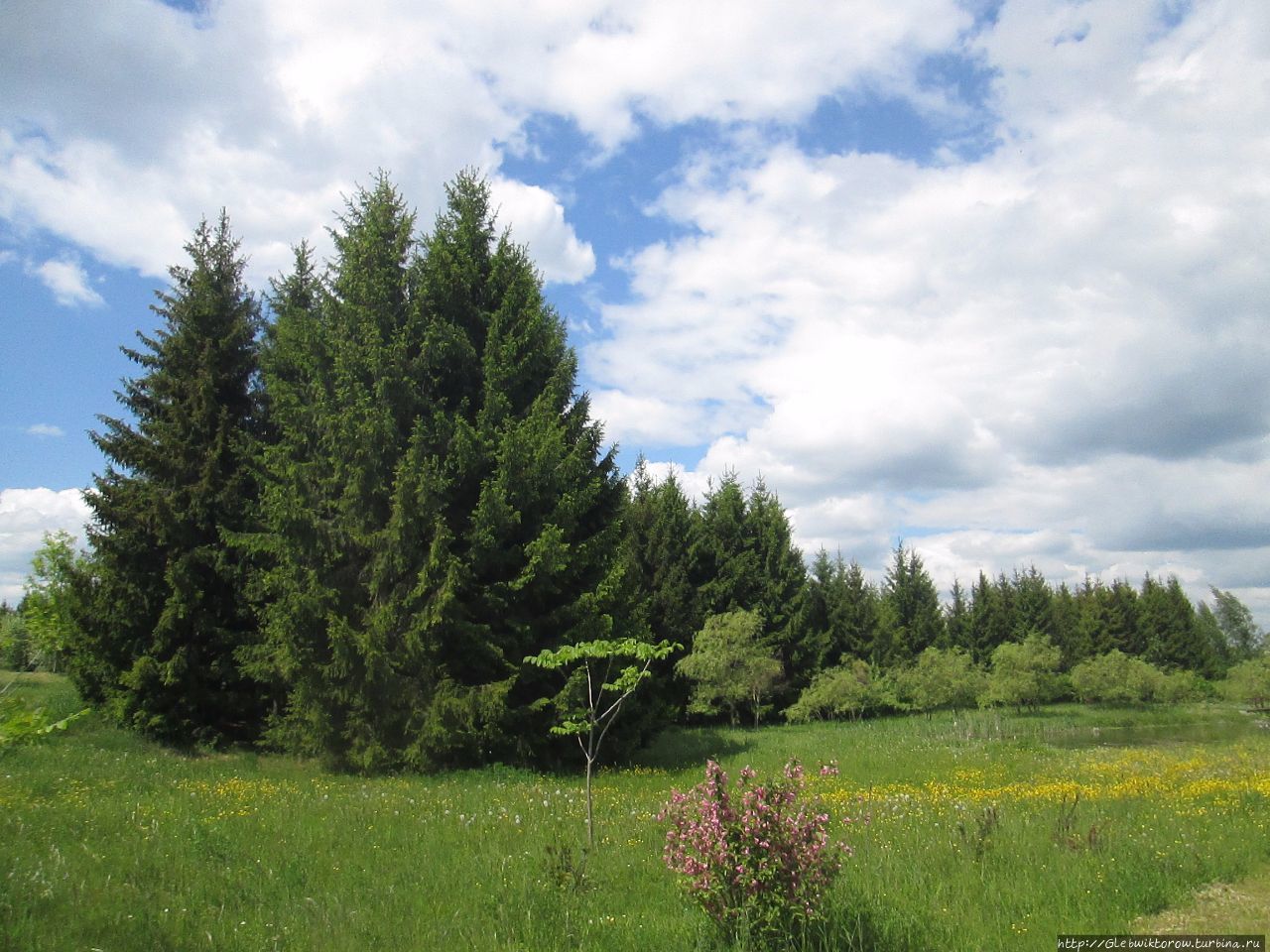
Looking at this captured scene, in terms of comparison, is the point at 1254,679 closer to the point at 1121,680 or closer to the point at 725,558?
the point at 1121,680

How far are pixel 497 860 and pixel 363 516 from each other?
967cm

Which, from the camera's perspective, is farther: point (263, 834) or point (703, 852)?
point (263, 834)

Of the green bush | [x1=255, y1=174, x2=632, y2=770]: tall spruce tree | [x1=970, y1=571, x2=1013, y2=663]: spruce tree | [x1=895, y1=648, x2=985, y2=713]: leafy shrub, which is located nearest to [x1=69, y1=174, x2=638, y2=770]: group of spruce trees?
[x1=255, y1=174, x2=632, y2=770]: tall spruce tree

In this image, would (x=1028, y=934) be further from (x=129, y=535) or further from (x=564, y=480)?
(x=129, y=535)

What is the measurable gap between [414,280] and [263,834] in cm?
1303

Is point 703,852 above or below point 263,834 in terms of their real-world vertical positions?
above

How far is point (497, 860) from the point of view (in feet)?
24.8

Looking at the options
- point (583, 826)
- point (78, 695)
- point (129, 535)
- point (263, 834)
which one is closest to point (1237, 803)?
point (583, 826)

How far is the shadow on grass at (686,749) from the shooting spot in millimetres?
17891

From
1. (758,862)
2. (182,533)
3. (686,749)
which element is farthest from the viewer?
(686,749)

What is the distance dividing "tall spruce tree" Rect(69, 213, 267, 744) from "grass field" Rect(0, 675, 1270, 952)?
118 inches

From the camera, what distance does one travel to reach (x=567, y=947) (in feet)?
18.1

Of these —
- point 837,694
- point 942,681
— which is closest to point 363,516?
point 837,694

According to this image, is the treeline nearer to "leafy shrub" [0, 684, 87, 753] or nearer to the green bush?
the green bush
